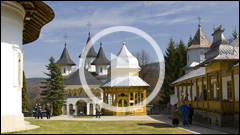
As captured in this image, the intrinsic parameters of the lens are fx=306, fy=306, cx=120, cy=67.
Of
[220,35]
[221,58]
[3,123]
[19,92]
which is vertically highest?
[220,35]

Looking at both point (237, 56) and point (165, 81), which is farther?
point (165, 81)

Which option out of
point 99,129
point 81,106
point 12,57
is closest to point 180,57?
point 81,106

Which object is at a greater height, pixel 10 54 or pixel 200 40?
pixel 200 40

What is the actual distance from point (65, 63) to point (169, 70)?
29613 millimetres

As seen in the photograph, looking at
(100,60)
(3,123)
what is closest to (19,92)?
(3,123)

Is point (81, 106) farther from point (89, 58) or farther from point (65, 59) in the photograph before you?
point (89, 58)

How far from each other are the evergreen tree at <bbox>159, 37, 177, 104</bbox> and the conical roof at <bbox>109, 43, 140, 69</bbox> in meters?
16.7

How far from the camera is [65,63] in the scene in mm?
71688

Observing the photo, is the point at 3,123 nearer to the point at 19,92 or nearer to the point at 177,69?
the point at 19,92

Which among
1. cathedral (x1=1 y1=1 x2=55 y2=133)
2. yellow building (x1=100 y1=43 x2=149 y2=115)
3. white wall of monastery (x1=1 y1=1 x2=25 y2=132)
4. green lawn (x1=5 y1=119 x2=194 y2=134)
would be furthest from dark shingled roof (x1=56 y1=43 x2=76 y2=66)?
white wall of monastery (x1=1 y1=1 x2=25 y2=132)

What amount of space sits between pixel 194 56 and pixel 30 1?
28367 mm

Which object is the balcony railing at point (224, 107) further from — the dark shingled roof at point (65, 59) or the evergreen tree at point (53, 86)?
the dark shingled roof at point (65, 59)

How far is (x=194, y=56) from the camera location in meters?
38.0

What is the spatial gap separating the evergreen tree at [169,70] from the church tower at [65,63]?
92.3 feet
